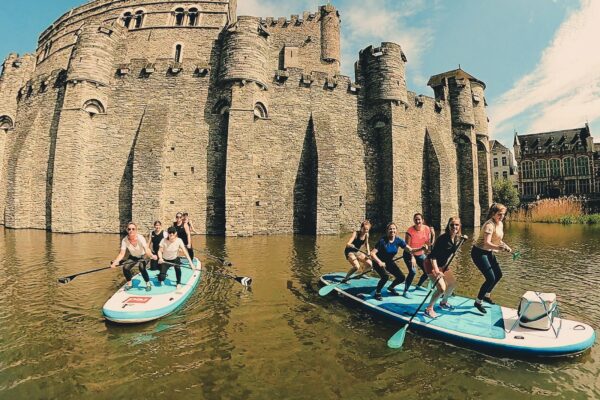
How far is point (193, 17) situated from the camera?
93.0ft

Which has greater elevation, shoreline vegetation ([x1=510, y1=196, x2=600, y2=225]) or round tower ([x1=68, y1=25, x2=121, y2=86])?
round tower ([x1=68, y1=25, x2=121, y2=86])

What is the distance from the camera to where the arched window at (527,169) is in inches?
1892

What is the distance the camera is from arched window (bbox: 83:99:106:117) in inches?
699

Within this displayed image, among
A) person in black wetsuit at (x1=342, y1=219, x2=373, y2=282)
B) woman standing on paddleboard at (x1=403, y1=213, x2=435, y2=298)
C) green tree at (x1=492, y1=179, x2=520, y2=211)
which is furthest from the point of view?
green tree at (x1=492, y1=179, x2=520, y2=211)

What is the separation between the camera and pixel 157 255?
7273mm

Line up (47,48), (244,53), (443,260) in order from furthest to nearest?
(47,48) < (244,53) < (443,260)

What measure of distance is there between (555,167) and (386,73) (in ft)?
134

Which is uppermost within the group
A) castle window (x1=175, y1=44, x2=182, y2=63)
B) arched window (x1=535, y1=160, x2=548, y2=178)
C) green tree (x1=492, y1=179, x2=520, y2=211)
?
castle window (x1=175, y1=44, x2=182, y2=63)

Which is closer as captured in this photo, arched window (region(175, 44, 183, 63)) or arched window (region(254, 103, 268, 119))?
arched window (region(254, 103, 268, 119))

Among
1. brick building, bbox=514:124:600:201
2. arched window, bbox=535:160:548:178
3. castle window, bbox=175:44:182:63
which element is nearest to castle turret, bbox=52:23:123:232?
castle window, bbox=175:44:182:63

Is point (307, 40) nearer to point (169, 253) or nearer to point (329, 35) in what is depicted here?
point (329, 35)

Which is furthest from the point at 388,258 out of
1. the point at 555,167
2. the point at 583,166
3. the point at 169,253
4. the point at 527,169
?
the point at 583,166

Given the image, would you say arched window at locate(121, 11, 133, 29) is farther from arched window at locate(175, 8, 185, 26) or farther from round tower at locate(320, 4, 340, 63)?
round tower at locate(320, 4, 340, 63)

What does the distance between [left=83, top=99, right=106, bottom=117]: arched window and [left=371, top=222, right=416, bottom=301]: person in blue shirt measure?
18.0 metres
